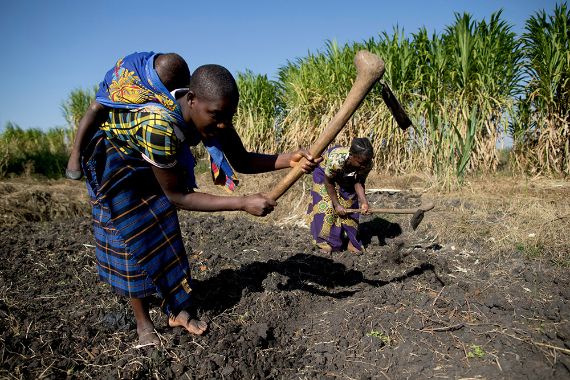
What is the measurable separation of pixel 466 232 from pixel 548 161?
3708 millimetres

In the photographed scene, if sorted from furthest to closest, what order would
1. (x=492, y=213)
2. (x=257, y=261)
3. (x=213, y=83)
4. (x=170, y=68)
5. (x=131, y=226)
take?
(x=492, y=213) → (x=257, y=261) → (x=170, y=68) → (x=131, y=226) → (x=213, y=83)

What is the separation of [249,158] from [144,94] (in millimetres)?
778

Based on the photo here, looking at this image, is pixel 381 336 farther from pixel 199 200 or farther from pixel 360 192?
pixel 360 192

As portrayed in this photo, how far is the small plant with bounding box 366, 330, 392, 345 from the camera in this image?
2334 millimetres

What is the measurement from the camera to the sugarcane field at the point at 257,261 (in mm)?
2006

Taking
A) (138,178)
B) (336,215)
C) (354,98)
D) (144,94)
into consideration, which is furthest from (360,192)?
(144,94)

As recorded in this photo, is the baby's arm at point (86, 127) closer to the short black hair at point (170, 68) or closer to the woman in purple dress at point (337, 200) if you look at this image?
the short black hair at point (170, 68)

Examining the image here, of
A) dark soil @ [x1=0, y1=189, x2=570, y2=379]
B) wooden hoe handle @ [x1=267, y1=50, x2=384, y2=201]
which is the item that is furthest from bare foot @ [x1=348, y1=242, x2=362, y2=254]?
wooden hoe handle @ [x1=267, y1=50, x2=384, y2=201]

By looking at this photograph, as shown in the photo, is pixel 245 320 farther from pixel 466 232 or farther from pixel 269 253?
pixel 466 232

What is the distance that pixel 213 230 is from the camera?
15.8 feet

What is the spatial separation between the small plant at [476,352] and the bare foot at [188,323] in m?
1.52

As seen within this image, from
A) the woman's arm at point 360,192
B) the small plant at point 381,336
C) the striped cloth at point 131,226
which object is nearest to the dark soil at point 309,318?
the small plant at point 381,336

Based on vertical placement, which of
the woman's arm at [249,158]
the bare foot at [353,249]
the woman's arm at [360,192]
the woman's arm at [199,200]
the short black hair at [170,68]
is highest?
the short black hair at [170,68]

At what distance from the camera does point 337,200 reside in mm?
4051
